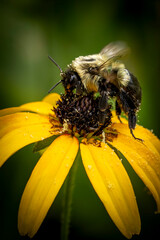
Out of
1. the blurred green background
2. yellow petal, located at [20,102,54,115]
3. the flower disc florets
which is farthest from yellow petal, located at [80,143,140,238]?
the blurred green background

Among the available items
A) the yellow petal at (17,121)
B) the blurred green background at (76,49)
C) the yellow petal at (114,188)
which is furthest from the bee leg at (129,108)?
the blurred green background at (76,49)

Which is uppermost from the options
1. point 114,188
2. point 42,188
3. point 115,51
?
point 115,51

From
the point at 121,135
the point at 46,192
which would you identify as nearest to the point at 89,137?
the point at 121,135

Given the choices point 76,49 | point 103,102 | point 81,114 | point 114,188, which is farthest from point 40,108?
point 76,49

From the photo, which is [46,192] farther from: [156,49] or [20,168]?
[156,49]

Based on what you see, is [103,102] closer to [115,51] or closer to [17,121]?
[115,51]

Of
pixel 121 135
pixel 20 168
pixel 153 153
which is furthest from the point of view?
pixel 20 168
